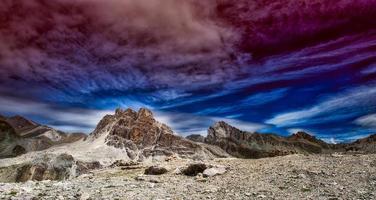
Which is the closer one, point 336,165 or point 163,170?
point 336,165

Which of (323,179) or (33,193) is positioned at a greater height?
(323,179)

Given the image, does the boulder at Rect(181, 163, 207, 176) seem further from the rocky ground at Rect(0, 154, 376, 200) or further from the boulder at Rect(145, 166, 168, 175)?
the boulder at Rect(145, 166, 168, 175)

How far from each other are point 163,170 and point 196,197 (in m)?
16.2

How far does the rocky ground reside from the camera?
24.4 m

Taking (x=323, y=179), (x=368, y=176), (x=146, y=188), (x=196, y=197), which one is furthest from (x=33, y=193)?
(x=368, y=176)

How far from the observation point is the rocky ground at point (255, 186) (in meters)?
24.4

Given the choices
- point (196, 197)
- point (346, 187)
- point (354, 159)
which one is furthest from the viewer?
point (354, 159)

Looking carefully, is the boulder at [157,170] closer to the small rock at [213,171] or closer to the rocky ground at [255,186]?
the rocky ground at [255,186]

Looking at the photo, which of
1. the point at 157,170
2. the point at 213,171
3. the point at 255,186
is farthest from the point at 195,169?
the point at 255,186

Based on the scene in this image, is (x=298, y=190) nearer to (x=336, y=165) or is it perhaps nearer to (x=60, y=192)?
(x=336, y=165)

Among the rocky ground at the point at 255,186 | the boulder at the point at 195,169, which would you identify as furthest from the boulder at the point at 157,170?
the rocky ground at the point at 255,186

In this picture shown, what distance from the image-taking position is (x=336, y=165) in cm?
3300

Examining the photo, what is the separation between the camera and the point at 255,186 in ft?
89.6

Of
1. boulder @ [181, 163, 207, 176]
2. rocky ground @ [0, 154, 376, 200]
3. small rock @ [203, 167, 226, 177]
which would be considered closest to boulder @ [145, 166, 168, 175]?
boulder @ [181, 163, 207, 176]
